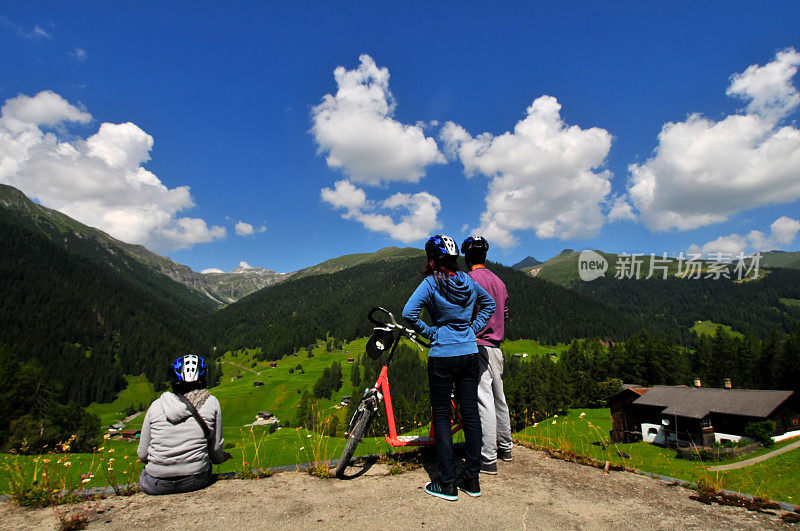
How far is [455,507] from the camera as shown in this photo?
418cm

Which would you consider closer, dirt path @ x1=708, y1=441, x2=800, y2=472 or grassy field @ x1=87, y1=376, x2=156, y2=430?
dirt path @ x1=708, y1=441, x2=800, y2=472

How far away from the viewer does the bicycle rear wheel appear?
16.8 feet

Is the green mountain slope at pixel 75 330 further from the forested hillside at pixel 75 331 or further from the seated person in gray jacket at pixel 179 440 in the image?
the seated person in gray jacket at pixel 179 440

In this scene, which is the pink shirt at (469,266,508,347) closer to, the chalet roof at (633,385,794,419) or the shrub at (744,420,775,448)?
the chalet roof at (633,385,794,419)

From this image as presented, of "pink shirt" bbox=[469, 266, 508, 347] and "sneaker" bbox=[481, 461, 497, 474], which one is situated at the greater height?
"pink shirt" bbox=[469, 266, 508, 347]

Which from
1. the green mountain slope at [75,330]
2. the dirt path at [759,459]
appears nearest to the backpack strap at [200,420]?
the dirt path at [759,459]

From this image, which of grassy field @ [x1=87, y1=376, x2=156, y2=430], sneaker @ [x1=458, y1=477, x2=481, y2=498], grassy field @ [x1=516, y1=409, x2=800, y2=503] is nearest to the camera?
sneaker @ [x1=458, y1=477, x2=481, y2=498]

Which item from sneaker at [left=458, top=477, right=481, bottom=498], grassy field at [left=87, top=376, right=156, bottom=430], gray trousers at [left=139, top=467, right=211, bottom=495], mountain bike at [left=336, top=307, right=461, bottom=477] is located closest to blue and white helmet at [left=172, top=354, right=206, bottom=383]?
gray trousers at [left=139, top=467, right=211, bottom=495]

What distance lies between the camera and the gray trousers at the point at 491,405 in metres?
5.34

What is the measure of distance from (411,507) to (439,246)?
3243 mm

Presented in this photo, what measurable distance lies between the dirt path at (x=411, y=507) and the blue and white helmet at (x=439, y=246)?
3097 mm

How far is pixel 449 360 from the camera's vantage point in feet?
14.8

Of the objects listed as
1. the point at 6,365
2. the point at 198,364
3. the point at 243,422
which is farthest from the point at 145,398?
the point at 198,364

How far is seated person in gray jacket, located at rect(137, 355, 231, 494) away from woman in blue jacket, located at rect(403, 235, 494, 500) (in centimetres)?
310
